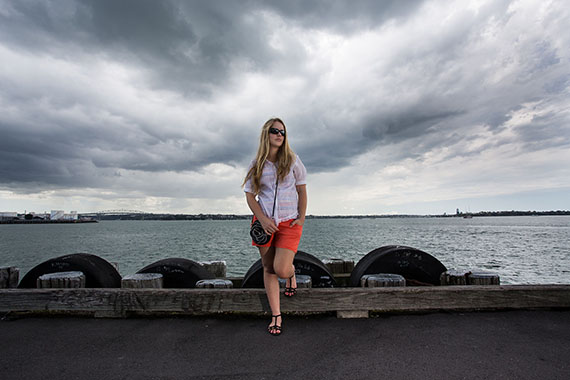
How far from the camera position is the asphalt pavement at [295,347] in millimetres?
2615

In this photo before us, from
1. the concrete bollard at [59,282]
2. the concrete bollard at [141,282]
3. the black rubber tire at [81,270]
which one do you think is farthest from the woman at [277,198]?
the black rubber tire at [81,270]

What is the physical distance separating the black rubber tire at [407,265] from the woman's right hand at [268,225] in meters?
2.97

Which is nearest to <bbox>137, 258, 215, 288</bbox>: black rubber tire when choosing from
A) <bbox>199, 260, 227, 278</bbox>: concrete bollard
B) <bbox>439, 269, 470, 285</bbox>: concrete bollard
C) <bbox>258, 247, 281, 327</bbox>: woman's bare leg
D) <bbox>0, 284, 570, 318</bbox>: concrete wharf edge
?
<bbox>0, 284, 570, 318</bbox>: concrete wharf edge

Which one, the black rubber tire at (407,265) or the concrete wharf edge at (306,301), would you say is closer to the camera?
the concrete wharf edge at (306,301)

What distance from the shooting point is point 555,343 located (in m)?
3.03

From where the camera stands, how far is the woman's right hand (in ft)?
11.3

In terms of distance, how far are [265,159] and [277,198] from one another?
49 centimetres

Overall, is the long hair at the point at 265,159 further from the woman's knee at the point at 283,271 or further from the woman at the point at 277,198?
the woman's knee at the point at 283,271

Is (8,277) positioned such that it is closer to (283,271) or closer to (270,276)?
(270,276)

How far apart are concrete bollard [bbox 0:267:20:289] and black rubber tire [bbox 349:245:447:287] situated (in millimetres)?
6362

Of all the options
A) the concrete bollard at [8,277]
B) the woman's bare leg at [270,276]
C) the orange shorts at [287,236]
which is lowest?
the concrete bollard at [8,277]

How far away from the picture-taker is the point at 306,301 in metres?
3.85

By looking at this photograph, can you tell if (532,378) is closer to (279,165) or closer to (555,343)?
(555,343)

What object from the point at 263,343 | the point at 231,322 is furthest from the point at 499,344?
the point at 231,322
